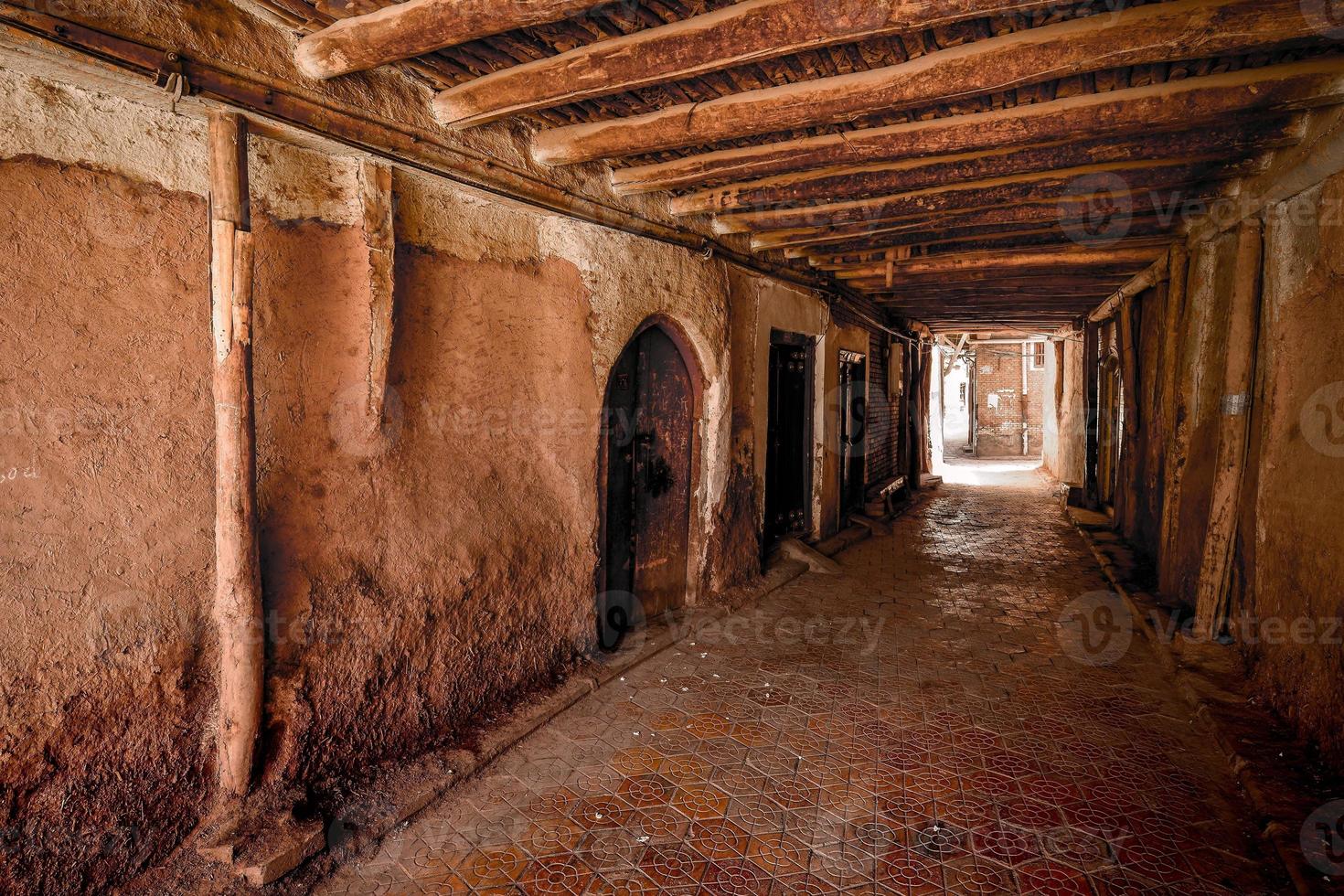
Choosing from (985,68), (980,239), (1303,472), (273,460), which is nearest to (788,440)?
(980,239)

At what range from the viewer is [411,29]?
8.50ft

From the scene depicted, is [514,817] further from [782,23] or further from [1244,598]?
[1244,598]

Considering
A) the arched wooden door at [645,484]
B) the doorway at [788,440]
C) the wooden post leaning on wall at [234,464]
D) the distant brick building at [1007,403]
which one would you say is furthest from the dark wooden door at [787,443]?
the distant brick building at [1007,403]

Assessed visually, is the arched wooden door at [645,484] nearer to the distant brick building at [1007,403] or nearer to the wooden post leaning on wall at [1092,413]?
the wooden post leaning on wall at [1092,413]

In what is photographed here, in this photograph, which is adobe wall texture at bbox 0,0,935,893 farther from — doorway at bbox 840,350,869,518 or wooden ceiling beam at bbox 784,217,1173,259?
doorway at bbox 840,350,869,518

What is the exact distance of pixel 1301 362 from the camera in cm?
367

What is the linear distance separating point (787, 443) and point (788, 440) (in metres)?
0.05

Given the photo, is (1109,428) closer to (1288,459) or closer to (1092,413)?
(1092,413)

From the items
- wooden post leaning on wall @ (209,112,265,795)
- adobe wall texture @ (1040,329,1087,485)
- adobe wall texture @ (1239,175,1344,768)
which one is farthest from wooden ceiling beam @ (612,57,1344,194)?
adobe wall texture @ (1040,329,1087,485)

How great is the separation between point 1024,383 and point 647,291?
2133cm

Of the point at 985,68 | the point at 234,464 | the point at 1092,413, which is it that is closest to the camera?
the point at 234,464

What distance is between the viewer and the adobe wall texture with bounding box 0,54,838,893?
2250mm

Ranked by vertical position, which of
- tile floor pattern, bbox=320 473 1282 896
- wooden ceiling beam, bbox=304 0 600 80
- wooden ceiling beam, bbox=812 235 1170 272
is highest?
wooden ceiling beam, bbox=812 235 1170 272

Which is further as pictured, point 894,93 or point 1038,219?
point 1038,219
